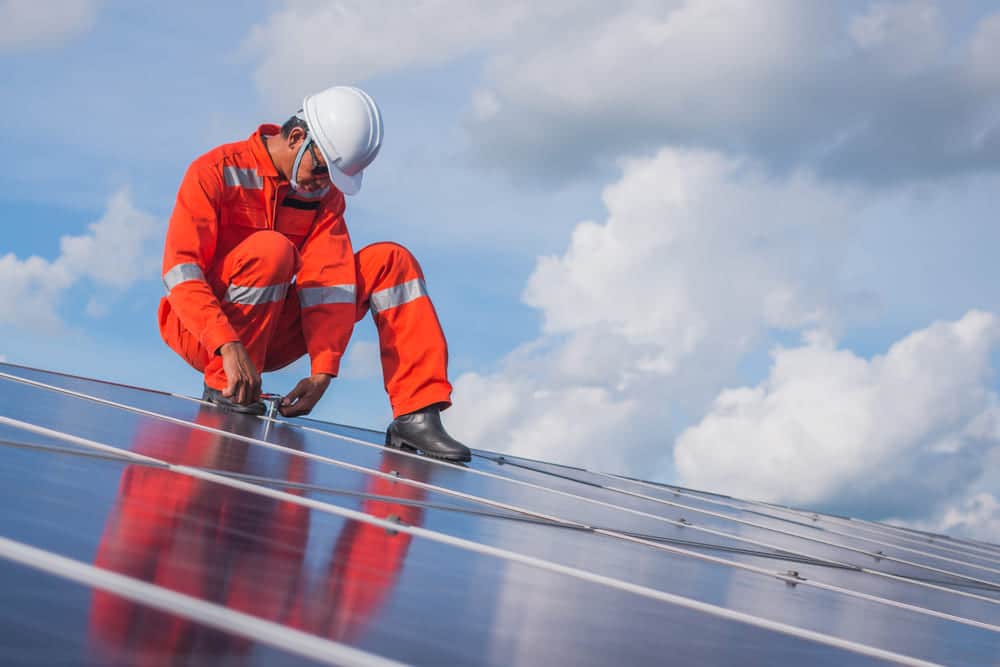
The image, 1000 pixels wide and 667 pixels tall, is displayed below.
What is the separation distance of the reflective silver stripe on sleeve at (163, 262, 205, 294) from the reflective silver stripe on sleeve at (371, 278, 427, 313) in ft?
2.43

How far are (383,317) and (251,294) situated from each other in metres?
0.55

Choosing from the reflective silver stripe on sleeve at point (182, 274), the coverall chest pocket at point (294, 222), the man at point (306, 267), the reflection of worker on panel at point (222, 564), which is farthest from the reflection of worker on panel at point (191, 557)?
the coverall chest pocket at point (294, 222)

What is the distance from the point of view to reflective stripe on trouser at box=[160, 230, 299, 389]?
4309 millimetres

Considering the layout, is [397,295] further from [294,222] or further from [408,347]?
[294,222]

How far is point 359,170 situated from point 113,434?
251cm

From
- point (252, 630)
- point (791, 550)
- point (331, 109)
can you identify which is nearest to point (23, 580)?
point (252, 630)

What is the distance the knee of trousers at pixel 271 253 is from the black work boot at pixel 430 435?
2.44ft

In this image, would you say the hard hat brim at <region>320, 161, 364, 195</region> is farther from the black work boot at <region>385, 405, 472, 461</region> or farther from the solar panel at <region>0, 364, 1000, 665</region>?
the solar panel at <region>0, 364, 1000, 665</region>

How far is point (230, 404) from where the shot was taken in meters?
4.48

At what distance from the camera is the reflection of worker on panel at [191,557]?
838mm

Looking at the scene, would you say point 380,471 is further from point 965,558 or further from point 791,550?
point 965,558

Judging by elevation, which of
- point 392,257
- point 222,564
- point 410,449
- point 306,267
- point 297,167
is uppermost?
point 297,167

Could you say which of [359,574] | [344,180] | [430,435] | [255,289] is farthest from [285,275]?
[359,574]

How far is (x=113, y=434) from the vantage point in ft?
8.30
